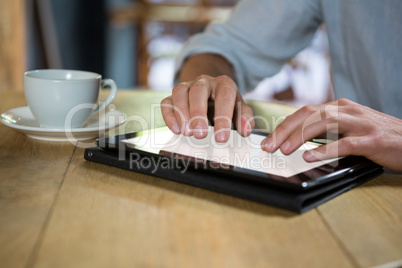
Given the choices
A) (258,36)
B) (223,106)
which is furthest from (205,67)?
(223,106)

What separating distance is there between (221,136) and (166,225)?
0.64 feet

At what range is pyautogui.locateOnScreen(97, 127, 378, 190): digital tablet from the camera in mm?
429

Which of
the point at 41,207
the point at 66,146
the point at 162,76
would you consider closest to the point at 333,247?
the point at 41,207

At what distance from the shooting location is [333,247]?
13.5 inches

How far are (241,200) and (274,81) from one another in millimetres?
3386

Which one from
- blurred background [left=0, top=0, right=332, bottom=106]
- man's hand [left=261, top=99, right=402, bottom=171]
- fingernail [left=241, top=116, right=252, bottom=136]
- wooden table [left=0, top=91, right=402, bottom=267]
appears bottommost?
blurred background [left=0, top=0, right=332, bottom=106]

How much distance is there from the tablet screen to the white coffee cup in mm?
120

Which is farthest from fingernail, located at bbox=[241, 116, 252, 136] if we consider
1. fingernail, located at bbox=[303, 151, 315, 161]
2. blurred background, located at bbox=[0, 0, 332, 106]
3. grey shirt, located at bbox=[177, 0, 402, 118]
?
blurred background, located at bbox=[0, 0, 332, 106]

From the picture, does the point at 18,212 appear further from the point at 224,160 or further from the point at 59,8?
the point at 59,8

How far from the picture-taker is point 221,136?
21.2 inches

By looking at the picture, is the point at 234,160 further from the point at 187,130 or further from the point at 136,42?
the point at 136,42

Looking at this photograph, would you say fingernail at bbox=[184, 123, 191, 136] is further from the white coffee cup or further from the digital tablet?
the white coffee cup

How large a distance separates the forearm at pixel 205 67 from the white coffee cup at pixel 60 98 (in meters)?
0.33

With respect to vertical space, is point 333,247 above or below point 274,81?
above
